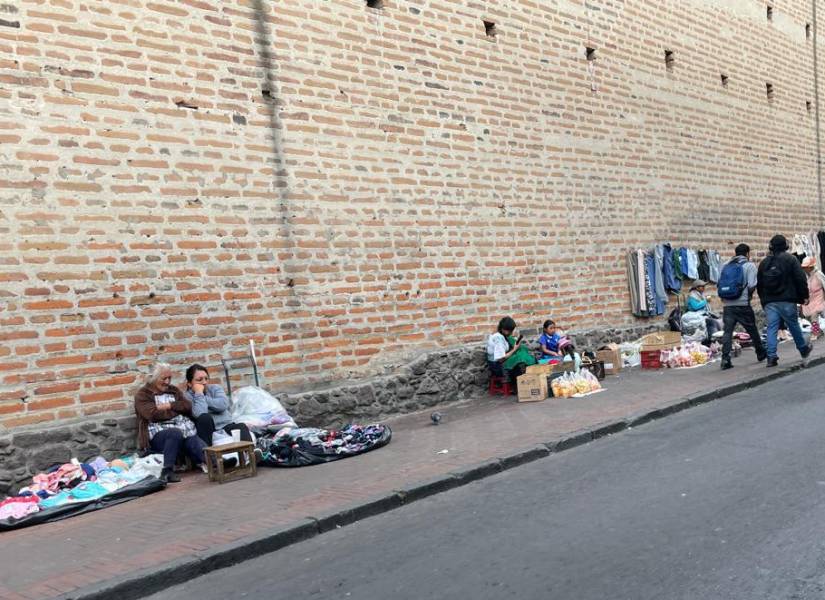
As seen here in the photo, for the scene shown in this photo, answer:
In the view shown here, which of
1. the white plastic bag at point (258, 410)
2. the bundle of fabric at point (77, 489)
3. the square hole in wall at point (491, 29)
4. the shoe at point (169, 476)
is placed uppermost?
the square hole in wall at point (491, 29)

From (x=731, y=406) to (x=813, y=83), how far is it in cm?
1531

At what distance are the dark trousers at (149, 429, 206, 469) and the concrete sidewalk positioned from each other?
11.6 inches

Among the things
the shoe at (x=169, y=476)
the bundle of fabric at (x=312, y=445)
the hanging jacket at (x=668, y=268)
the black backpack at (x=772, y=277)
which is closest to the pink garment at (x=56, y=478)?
the shoe at (x=169, y=476)

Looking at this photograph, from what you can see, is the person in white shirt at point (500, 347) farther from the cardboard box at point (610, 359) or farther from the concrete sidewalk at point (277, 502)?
the cardboard box at point (610, 359)

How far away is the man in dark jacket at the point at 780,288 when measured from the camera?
11.0 metres

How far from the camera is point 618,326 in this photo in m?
14.3

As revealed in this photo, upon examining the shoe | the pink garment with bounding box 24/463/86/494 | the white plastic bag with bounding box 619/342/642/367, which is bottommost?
the white plastic bag with bounding box 619/342/642/367

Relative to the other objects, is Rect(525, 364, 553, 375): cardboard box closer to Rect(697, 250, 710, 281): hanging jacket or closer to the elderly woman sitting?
the elderly woman sitting

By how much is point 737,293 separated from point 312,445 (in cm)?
696

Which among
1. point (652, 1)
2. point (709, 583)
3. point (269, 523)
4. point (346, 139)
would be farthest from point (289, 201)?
point (652, 1)

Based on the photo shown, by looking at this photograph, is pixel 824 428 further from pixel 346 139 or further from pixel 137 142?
pixel 137 142

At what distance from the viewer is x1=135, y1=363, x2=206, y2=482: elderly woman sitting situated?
25.0ft

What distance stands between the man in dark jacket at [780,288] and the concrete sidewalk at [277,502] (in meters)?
1.92

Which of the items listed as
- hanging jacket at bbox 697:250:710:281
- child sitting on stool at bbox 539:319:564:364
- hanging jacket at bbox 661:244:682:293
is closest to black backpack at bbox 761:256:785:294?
child sitting on stool at bbox 539:319:564:364
